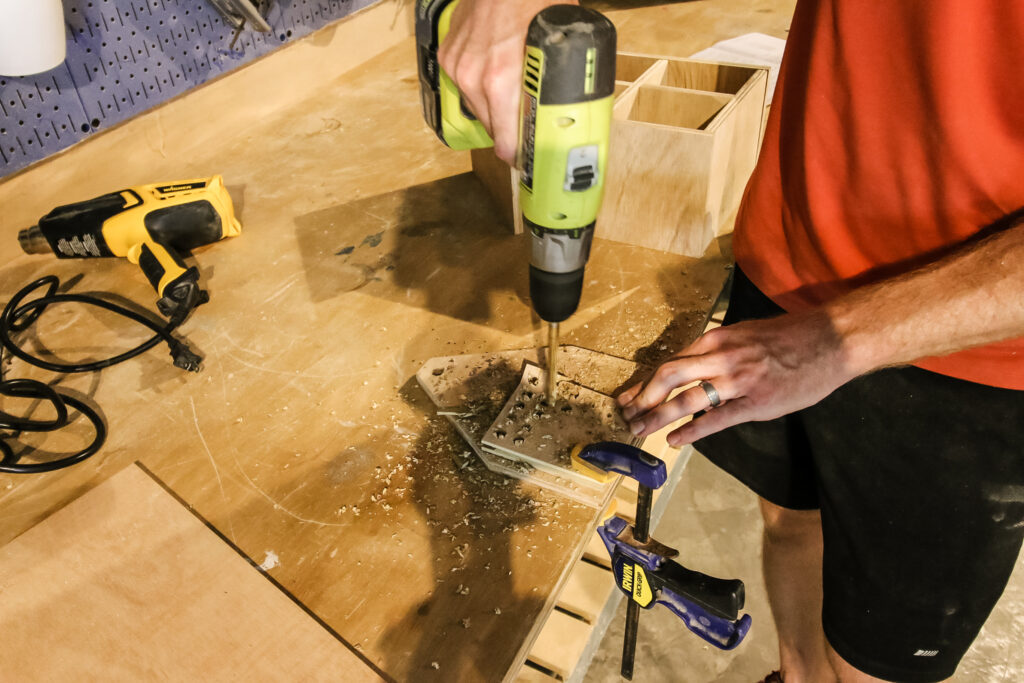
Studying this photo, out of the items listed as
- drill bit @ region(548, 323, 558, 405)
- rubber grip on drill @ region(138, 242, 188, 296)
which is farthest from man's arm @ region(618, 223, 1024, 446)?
rubber grip on drill @ region(138, 242, 188, 296)

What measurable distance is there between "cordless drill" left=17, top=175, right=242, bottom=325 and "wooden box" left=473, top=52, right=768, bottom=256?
19.3 inches

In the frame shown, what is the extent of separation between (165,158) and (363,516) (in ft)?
3.21

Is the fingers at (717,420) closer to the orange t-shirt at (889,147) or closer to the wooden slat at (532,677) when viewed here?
the orange t-shirt at (889,147)

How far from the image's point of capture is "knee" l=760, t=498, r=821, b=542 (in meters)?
1.13

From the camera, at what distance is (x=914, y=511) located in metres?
0.80

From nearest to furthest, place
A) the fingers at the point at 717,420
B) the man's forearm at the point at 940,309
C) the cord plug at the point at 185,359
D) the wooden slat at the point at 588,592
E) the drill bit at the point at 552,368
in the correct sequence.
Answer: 1. the man's forearm at the point at 940,309
2. the fingers at the point at 717,420
3. the drill bit at the point at 552,368
4. the cord plug at the point at 185,359
5. the wooden slat at the point at 588,592

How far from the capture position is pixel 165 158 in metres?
1.35

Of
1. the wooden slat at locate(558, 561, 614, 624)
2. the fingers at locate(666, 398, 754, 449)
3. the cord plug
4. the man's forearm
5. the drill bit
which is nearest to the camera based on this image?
the man's forearm

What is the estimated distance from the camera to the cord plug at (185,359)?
0.94 meters

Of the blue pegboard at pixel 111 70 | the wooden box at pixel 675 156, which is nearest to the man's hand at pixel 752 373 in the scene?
the wooden box at pixel 675 156

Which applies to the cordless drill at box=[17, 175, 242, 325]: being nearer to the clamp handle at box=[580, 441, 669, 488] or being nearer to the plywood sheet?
the plywood sheet

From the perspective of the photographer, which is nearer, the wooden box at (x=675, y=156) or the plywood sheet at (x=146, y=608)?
the plywood sheet at (x=146, y=608)

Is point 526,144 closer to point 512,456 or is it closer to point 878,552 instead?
point 512,456

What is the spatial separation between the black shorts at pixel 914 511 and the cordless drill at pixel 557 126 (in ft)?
1.17
